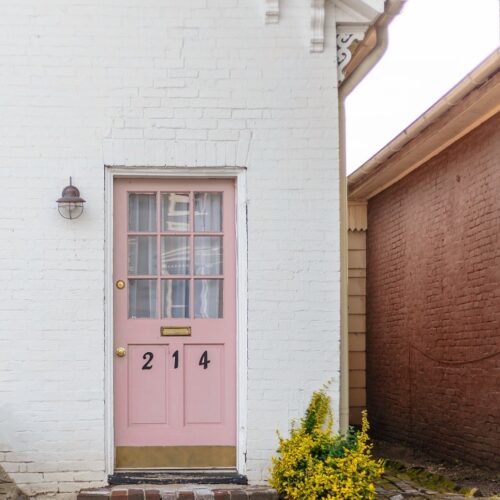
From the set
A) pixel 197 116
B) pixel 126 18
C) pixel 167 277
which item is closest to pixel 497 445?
pixel 167 277

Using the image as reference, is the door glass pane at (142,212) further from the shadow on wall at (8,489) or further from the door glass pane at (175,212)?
the shadow on wall at (8,489)

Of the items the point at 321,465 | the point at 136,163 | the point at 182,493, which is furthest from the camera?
the point at 136,163

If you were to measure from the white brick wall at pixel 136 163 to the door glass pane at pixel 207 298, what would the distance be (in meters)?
0.32

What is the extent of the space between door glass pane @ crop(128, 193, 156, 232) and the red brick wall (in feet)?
10.6

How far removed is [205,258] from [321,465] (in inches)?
72.9

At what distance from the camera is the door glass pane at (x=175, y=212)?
793 cm

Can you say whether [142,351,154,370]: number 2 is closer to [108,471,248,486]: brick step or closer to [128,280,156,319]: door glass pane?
[128,280,156,319]: door glass pane

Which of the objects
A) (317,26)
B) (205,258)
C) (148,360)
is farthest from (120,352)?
(317,26)

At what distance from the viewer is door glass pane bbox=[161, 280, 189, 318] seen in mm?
7871

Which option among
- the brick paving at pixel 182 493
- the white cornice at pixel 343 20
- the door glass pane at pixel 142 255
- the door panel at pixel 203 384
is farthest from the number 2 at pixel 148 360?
the white cornice at pixel 343 20

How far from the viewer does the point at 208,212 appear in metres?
7.96

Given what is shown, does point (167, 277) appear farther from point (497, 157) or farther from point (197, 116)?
point (497, 157)

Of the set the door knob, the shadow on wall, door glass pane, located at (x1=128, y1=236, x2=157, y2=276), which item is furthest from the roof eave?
the shadow on wall

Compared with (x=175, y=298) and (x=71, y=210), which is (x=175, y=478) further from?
(x=71, y=210)
